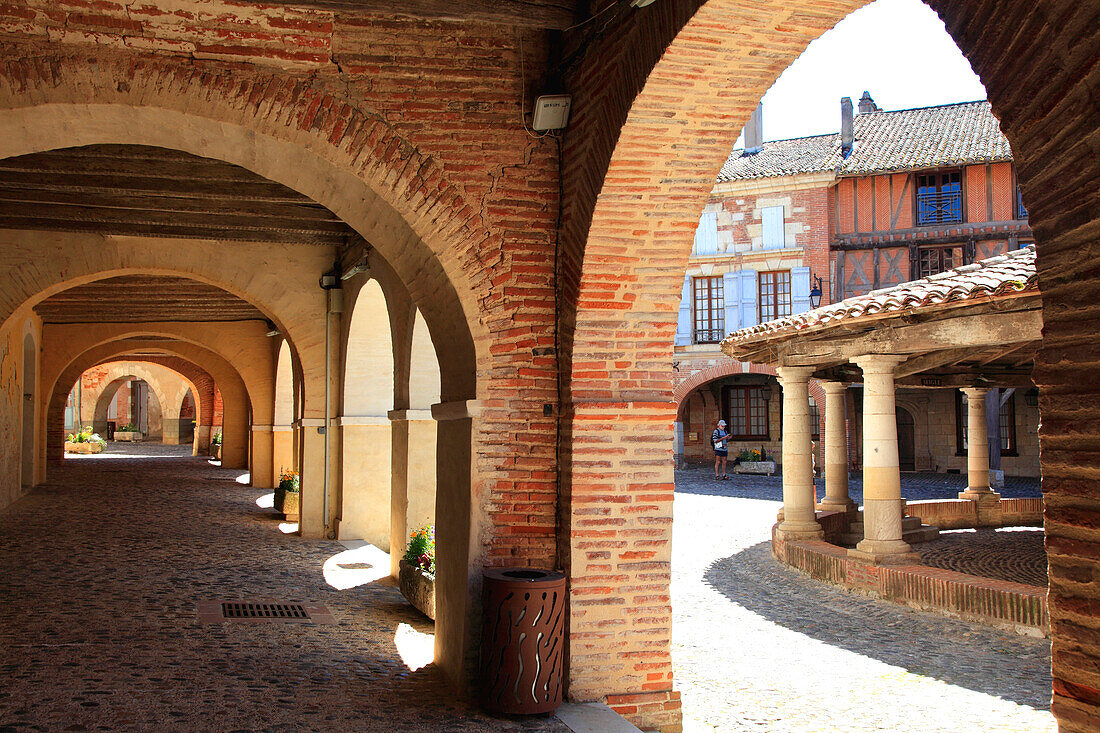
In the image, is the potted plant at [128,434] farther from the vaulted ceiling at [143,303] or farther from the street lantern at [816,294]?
the street lantern at [816,294]

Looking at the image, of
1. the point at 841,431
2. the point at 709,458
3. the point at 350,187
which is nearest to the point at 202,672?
the point at 350,187

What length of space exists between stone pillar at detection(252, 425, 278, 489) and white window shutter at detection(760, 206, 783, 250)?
1503 cm

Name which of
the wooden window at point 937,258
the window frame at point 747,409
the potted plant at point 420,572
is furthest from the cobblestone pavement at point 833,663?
the window frame at point 747,409

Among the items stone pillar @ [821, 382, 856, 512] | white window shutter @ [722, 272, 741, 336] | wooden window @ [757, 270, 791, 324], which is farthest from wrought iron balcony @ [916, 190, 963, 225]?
stone pillar @ [821, 382, 856, 512]

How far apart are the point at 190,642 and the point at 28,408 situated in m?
12.3

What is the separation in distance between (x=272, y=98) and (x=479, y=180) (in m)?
1.21

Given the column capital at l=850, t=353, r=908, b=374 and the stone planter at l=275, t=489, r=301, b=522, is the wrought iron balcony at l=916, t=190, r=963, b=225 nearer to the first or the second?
the column capital at l=850, t=353, r=908, b=374

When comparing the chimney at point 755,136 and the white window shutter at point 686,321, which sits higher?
the chimney at point 755,136

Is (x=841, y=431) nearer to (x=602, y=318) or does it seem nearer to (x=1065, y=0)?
(x=602, y=318)

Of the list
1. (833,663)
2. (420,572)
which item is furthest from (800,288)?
(420,572)

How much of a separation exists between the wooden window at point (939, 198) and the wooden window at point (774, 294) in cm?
386

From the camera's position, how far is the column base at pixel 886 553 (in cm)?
987

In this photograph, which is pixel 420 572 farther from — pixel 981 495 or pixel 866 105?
pixel 866 105

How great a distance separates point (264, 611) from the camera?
24.8ft
